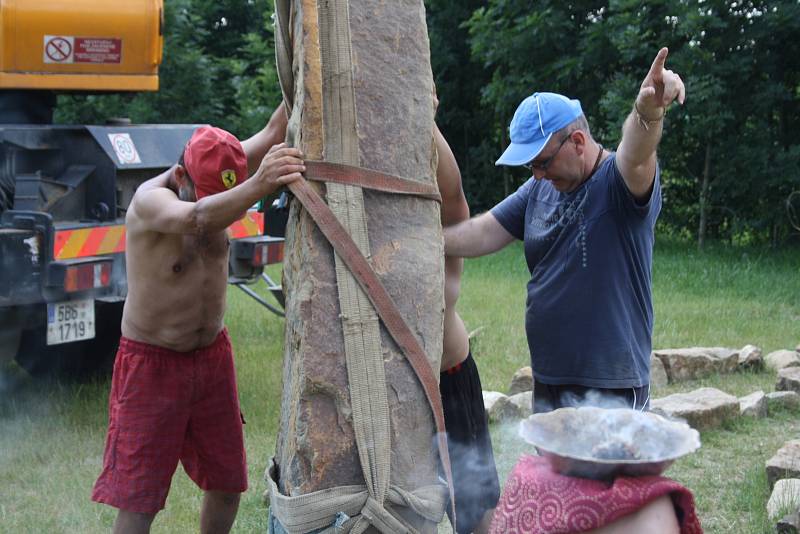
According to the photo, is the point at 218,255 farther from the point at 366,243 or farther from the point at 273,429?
the point at 273,429

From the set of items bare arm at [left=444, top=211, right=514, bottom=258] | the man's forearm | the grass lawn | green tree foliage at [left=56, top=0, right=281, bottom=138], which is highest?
green tree foliage at [left=56, top=0, right=281, bottom=138]

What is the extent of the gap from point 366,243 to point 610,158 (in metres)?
1.17

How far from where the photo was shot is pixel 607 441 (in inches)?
88.7

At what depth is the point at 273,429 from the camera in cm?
573

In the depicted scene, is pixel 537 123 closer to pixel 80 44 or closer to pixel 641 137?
pixel 641 137

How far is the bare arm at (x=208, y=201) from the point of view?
8.63 feet

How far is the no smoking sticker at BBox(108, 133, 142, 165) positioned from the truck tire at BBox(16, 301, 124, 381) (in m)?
0.94

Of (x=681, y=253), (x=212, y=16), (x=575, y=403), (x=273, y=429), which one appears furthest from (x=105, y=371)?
(x=212, y=16)

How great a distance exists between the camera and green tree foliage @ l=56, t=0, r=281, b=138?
587 inches

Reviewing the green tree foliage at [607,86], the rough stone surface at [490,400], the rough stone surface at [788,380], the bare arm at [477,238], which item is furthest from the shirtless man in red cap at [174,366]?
the green tree foliage at [607,86]

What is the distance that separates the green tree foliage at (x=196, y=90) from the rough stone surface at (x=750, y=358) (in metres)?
9.82

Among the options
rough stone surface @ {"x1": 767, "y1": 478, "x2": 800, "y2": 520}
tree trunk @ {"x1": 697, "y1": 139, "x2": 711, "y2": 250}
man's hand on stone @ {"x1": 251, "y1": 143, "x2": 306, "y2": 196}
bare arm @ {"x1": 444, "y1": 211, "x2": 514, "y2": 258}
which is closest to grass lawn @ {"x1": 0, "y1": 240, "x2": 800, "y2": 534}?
rough stone surface @ {"x1": 767, "y1": 478, "x2": 800, "y2": 520}

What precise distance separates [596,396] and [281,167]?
145cm

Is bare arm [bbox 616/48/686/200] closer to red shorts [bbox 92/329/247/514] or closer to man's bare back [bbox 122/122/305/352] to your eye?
man's bare back [bbox 122/122/305/352]
